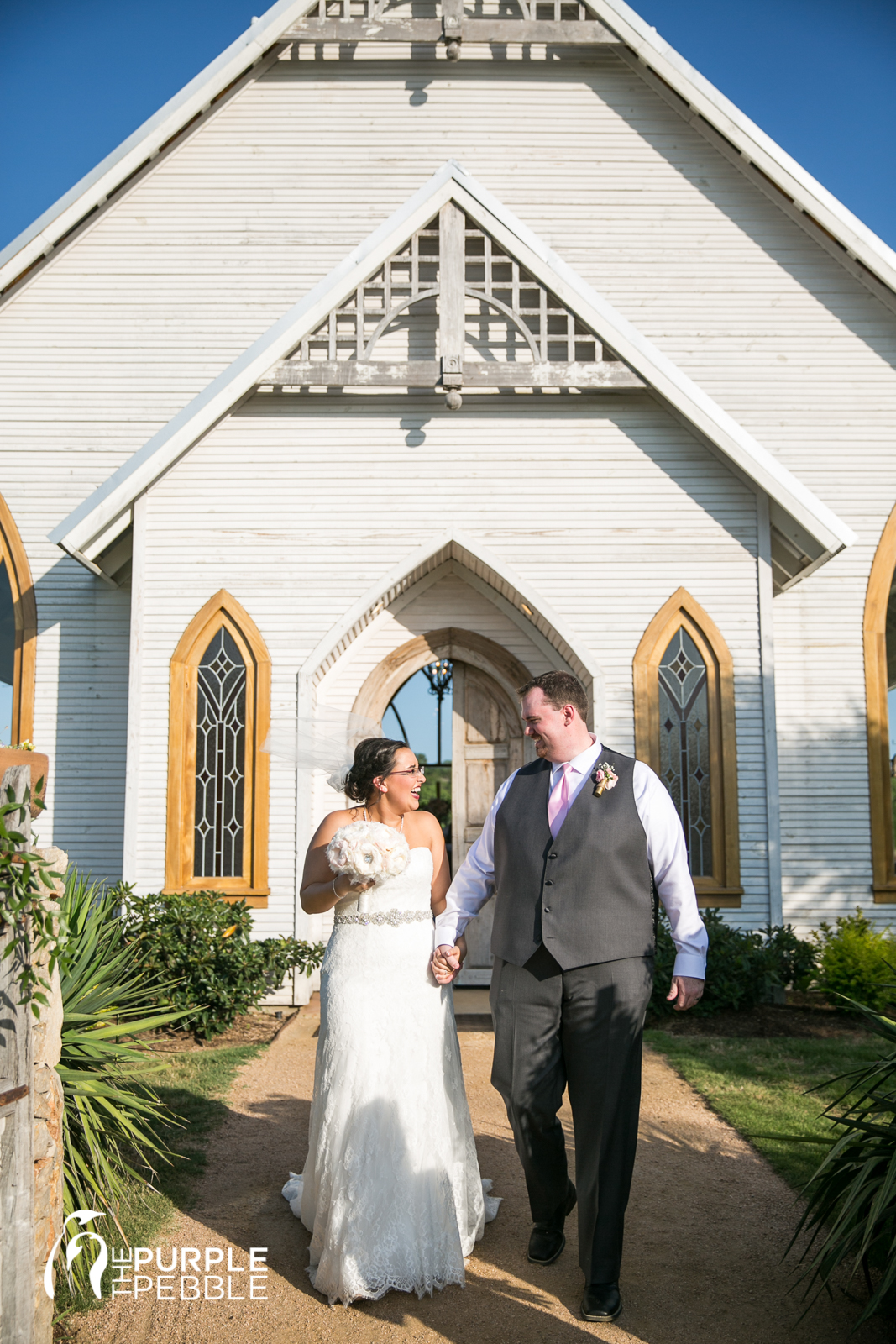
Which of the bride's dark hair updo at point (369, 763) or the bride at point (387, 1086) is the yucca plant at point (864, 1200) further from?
the bride's dark hair updo at point (369, 763)

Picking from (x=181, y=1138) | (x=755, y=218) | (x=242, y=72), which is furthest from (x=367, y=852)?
(x=242, y=72)

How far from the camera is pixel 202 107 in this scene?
430 inches

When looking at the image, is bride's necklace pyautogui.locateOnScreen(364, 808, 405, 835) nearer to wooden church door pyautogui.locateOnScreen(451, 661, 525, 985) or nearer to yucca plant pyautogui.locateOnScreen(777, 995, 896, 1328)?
yucca plant pyautogui.locateOnScreen(777, 995, 896, 1328)

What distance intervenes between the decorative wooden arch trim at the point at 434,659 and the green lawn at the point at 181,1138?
3.57 meters

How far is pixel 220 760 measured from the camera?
9109 mm

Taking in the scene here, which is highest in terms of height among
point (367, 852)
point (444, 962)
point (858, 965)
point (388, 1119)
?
point (367, 852)

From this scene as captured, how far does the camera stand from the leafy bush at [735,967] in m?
8.26

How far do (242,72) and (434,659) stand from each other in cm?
655

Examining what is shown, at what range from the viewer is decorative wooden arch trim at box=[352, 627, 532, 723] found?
10.1 meters

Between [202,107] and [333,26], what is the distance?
163 cm


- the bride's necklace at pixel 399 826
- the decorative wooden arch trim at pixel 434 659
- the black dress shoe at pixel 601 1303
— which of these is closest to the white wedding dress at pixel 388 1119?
the bride's necklace at pixel 399 826

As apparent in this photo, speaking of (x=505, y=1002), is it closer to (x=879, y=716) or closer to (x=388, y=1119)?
(x=388, y=1119)

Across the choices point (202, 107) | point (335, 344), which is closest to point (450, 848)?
point (335, 344)

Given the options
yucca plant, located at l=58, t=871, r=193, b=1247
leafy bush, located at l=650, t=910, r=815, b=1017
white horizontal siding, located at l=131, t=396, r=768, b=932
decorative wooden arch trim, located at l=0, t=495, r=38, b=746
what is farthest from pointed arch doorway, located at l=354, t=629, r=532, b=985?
yucca plant, located at l=58, t=871, r=193, b=1247
